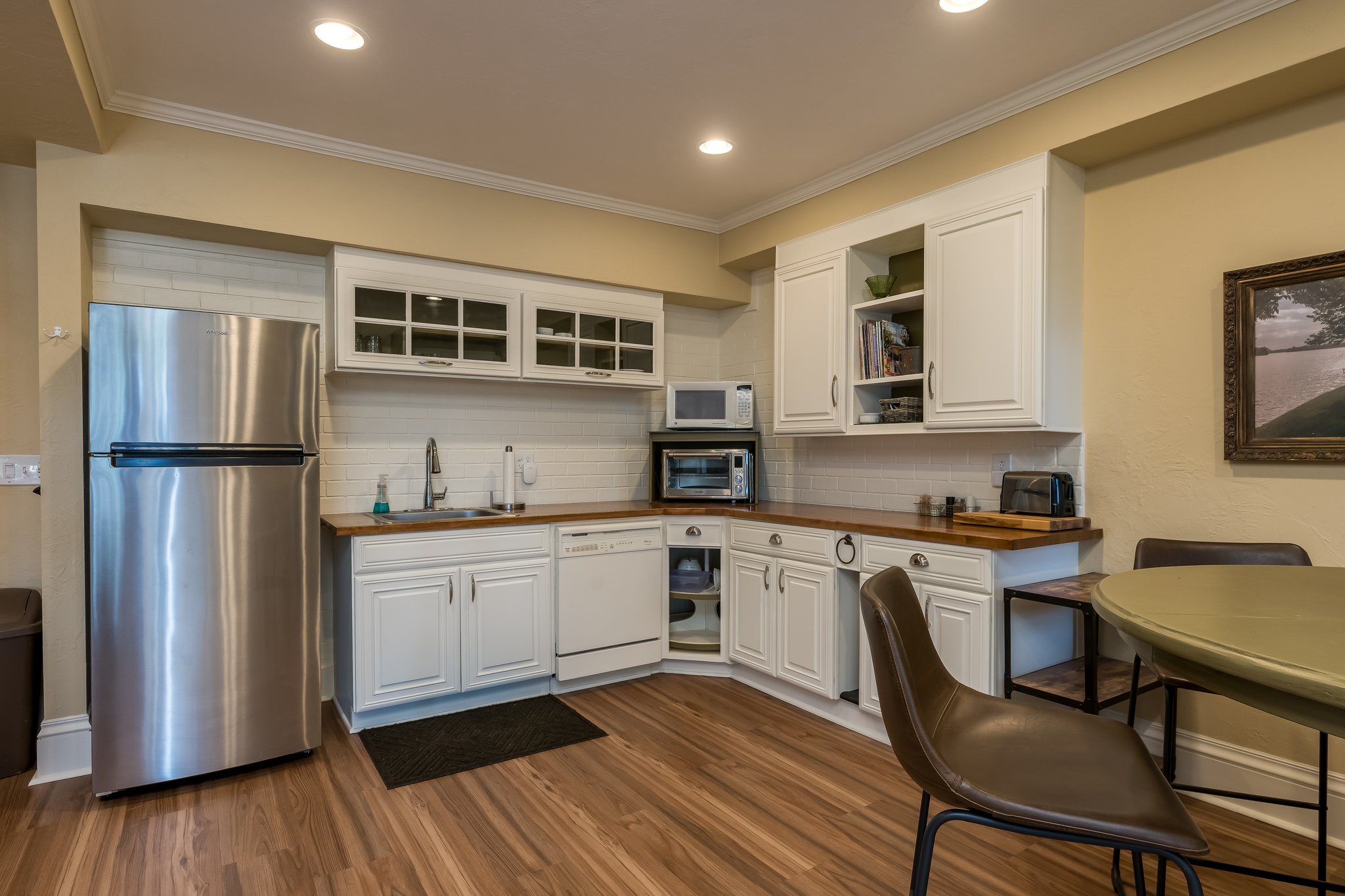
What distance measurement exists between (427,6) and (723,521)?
2564 mm

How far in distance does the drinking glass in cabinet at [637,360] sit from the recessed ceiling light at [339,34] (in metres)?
1.99

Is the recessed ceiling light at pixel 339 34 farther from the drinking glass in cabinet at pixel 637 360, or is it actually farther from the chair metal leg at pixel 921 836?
the chair metal leg at pixel 921 836

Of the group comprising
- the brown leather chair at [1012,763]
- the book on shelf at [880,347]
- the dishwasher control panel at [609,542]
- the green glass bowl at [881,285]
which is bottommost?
the brown leather chair at [1012,763]

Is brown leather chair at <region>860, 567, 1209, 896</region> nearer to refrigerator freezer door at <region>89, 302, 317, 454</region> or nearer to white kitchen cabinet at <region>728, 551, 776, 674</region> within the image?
white kitchen cabinet at <region>728, 551, 776, 674</region>

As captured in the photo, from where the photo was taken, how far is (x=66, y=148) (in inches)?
109

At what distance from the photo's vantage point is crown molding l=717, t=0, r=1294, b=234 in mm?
2283

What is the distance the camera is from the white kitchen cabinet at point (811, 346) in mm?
3625

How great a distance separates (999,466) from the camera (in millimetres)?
3232

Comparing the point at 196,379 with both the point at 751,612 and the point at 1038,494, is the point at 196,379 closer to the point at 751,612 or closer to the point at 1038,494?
the point at 751,612

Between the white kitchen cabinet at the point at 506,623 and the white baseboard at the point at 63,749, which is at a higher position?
the white kitchen cabinet at the point at 506,623

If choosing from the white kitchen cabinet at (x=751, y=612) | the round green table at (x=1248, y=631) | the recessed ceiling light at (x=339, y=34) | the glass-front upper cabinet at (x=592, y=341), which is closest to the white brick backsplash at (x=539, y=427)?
the glass-front upper cabinet at (x=592, y=341)

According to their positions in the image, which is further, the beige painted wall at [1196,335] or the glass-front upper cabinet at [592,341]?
the glass-front upper cabinet at [592,341]

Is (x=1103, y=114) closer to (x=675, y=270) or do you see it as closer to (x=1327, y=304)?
(x=1327, y=304)

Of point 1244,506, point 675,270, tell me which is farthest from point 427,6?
point 1244,506
